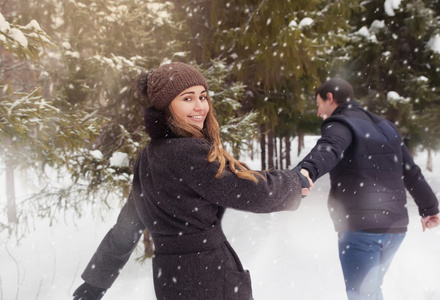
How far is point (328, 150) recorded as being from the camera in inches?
102

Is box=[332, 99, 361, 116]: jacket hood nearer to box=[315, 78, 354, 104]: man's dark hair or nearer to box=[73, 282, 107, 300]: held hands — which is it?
box=[315, 78, 354, 104]: man's dark hair

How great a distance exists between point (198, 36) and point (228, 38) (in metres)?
0.94

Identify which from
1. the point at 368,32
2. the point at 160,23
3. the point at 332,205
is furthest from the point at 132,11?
the point at 368,32

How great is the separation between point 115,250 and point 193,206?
2.48ft

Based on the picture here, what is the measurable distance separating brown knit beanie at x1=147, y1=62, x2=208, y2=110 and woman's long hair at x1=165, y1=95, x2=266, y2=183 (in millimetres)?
70

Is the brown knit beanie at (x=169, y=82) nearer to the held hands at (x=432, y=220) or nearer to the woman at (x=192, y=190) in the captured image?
the woman at (x=192, y=190)

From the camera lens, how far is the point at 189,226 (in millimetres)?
1766

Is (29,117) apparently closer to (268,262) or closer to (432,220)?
(432,220)

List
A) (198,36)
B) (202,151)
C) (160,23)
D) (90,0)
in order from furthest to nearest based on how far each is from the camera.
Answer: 1. (198,36)
2. (160,23)
3. (90,0)
4. (202,151)

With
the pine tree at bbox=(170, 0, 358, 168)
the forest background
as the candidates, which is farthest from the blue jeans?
the pine tree at bbox=(170, 0, 358, 168)

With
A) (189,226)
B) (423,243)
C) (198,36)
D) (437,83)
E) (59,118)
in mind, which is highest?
(198,36)

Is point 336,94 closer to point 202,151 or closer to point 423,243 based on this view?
point 202,151

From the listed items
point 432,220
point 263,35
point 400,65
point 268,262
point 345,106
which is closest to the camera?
point 345,106

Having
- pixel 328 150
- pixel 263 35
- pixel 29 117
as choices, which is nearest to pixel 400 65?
pixel 263 35
